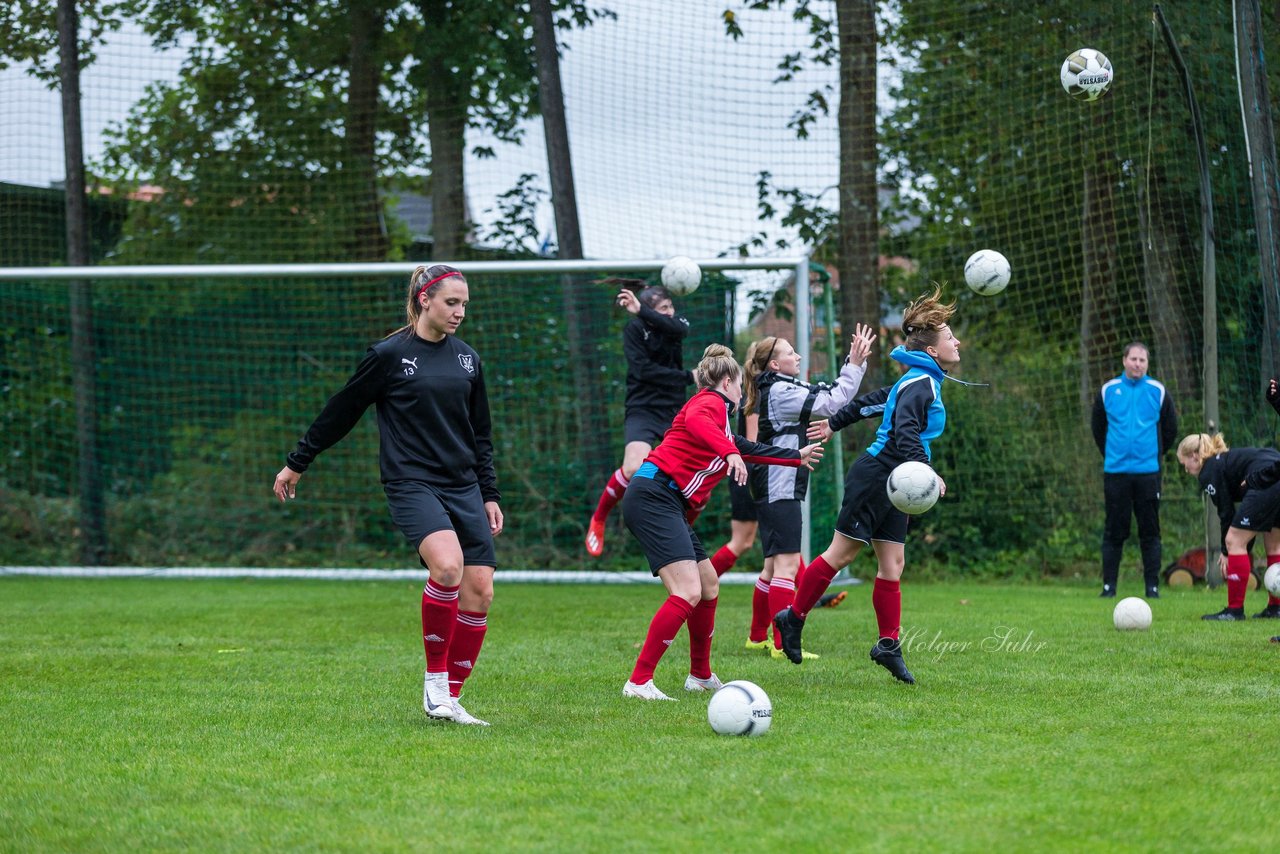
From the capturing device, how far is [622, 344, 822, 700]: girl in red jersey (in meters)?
6.30

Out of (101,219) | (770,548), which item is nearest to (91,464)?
(101,219)

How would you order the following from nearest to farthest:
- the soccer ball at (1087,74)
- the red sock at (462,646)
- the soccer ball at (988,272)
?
the red sock at (462,646), the soccer ball at (988,272), the soccer ball at (1087,74)

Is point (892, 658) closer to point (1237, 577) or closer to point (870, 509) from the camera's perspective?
point (870, 509)

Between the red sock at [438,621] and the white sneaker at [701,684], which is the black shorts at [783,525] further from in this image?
the red sock at [438,621]

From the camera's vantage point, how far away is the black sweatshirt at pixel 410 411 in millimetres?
5703

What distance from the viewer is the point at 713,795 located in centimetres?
425

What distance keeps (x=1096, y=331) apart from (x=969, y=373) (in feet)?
4.35

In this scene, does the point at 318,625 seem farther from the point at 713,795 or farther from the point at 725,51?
the point at 725,51

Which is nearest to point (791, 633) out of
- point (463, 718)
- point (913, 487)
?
point (913, 487)

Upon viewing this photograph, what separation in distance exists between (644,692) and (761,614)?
1999 millimetres

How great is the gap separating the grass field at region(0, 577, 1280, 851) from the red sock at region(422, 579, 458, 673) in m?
0.29

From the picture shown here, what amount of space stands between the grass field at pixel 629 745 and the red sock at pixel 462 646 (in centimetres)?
21

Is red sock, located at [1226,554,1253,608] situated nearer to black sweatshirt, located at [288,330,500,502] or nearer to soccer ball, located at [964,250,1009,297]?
soccer ball, located at [964,250,1009,297]

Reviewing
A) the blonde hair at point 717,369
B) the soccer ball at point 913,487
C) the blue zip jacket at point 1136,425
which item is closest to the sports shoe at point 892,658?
the soccer ball at point 913,487
